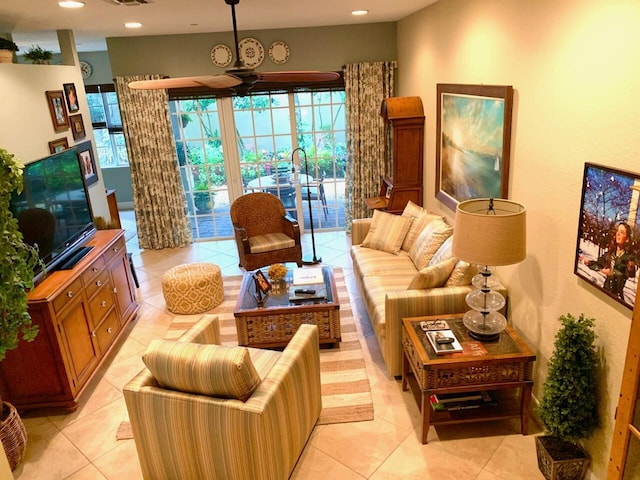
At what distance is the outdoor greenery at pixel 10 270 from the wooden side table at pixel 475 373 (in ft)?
7.24

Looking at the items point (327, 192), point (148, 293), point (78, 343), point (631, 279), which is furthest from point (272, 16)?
point (631, 279)

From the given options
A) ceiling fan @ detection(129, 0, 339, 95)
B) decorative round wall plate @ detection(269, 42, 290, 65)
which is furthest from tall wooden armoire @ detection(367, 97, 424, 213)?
ceiling fan @ detection(129, 0, 339, 95)

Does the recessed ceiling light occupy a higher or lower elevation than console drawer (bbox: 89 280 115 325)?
higher

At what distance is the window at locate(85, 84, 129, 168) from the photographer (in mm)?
8183

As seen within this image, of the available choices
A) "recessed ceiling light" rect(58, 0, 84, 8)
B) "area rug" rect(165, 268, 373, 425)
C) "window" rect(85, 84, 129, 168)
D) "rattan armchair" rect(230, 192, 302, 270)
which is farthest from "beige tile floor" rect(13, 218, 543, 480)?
"window" rect(85, 84, 129, 168)

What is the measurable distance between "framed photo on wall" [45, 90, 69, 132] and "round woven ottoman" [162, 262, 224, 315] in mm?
1708

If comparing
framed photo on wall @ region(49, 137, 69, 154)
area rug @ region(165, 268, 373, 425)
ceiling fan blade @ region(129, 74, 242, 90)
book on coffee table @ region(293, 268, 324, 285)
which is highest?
ceiling fan blade @ region(129, 74, 242, 90)

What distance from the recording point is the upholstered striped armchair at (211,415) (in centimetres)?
216

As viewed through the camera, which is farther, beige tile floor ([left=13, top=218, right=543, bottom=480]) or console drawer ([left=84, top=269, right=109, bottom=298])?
console drawer ([left=84, top=269, right=109, bottom=298])

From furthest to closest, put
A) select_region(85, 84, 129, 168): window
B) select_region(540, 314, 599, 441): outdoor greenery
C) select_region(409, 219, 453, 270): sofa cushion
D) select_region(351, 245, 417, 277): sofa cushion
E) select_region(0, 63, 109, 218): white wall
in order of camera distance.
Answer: select_region(85, 84, 129, 168): window
select_region(351, 245, 417, 277): sofa cushion
select_region(409, 219, 453, 270): sofa cushion
select_region(0, 63, 109, 218): white wall
select_region(540, 314, 599, 441): outdoor greenery

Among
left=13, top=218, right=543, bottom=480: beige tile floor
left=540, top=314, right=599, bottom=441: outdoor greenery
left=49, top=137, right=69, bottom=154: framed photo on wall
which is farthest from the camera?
left=49, top=137, right=69, bottom=154: framed photo on wall

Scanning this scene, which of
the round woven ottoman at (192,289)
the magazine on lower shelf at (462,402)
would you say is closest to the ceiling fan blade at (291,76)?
the magazine on lower shelf at (462,402)

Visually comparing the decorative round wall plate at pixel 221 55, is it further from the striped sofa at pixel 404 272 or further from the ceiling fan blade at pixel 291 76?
the ceiling fan blade at pixel 291 76

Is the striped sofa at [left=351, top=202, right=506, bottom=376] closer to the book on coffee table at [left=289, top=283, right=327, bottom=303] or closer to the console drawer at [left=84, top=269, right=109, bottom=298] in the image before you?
→ the book on coffee table at [left=289, top=283, right=327, bottom=303]
